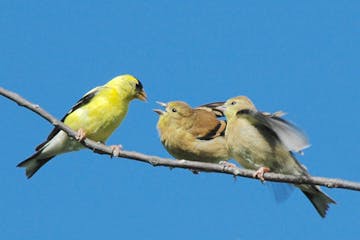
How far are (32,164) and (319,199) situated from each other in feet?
11.9

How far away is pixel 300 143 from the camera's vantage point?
16.1 feet

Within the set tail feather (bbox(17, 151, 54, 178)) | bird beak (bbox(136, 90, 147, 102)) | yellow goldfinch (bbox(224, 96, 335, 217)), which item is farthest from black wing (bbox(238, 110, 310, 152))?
tail feather (bbox(17, 151, 54, 178))

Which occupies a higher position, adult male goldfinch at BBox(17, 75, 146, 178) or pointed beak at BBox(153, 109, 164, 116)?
pointed beak at BBox(153, 109, 164, 116)

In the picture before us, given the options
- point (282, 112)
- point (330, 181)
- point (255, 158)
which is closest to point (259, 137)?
point (255, 158)

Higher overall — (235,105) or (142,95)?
(142,95)

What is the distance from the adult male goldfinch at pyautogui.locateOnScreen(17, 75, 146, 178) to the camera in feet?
25.0

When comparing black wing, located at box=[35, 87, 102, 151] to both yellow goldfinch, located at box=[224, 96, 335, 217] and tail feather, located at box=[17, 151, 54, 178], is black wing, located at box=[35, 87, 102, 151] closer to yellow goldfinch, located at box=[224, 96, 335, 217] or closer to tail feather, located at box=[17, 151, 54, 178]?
tail feather, located at box=[17, 151, 54, 178]

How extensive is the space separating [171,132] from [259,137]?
220 centimetres

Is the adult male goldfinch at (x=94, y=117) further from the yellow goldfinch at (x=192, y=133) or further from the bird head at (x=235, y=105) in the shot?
the bird head at (x=235, y=105)

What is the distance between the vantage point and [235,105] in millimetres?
6848

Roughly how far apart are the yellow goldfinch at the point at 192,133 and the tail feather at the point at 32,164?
1.55 meters

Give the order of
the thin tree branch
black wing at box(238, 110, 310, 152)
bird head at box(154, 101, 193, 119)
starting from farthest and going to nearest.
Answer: bird head at box(154, 101, 193, 119) < black wing at box(238, 110, 310, 152) < the thin tree branch

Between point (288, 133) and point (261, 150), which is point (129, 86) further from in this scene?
point (288, 133)

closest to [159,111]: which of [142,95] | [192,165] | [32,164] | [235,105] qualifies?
[142,95]
